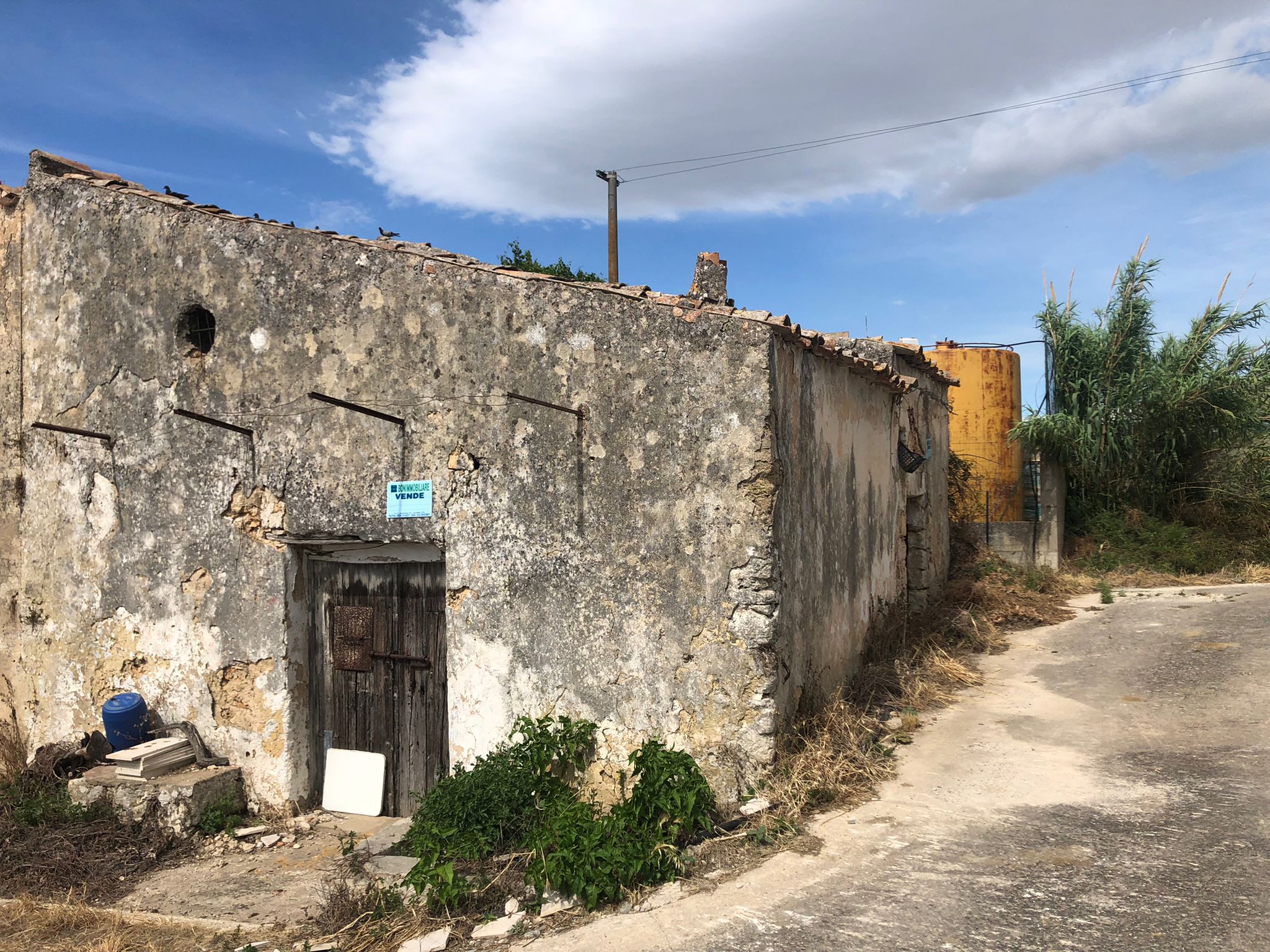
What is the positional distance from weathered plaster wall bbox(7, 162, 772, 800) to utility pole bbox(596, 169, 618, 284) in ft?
30.1

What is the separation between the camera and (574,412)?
591cm

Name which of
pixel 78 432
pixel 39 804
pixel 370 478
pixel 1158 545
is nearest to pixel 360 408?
pixel 370 478

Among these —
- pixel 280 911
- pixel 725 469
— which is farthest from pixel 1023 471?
pixel 280 911

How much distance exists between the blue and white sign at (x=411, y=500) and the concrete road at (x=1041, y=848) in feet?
9.73

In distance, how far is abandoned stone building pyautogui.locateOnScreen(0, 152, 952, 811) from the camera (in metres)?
5.70

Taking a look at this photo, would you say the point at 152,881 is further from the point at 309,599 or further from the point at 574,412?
the point at 574,412

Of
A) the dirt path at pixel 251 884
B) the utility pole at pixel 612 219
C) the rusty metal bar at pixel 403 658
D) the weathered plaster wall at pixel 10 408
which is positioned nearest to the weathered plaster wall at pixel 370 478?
the weathered plaster wall at pixel 10 408

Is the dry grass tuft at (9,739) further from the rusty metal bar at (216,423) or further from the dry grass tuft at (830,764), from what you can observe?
the dry grass tuft at (830,764)

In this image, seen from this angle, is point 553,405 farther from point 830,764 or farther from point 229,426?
point 830,764

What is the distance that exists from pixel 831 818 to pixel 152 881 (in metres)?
4.27

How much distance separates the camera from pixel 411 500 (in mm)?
6438

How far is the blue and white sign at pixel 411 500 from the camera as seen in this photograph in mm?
6398

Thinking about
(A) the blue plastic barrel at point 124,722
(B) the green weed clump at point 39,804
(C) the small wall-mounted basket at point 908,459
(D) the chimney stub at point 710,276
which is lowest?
(B) the green weed clump at point 39,804

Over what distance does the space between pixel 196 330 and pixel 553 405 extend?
3196 millimetres
